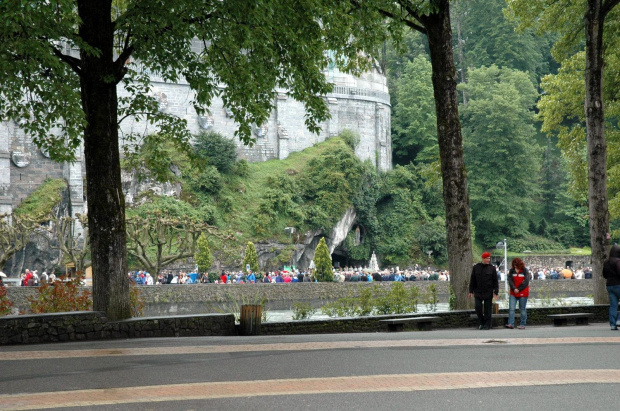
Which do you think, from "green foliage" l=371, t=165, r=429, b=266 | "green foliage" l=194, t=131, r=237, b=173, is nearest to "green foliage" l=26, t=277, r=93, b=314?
"green foliage" l=194, t=131, r=237, b=173

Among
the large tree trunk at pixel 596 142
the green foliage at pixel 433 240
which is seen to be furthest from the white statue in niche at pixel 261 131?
the large tree trunk at pixel 596 142

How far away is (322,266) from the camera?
43.9 metres

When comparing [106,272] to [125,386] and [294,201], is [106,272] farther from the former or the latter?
[294,201]

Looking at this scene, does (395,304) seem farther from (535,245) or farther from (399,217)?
(535,245)

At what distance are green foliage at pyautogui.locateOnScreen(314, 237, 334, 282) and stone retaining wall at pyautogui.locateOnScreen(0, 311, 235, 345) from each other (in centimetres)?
2832

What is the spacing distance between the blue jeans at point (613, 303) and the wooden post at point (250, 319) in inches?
262

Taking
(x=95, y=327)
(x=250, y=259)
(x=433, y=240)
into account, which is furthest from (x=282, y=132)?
(x=95, y=327)

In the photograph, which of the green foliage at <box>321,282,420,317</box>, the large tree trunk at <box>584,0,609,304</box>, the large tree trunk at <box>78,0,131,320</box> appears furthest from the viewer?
the green foliage at <box>321,282,420,317</box>

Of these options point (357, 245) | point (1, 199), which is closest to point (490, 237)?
point (357, 245)

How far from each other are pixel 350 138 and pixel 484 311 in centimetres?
5077

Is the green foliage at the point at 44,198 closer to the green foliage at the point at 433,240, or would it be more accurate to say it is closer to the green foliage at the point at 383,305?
the green foliage at the point at 433,240

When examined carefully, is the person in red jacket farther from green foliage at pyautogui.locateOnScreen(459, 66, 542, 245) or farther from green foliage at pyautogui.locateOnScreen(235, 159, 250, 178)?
green foliage at pyautogui.locateOnScreen(459, 66, 542, 245)

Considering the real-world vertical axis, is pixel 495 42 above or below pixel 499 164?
above

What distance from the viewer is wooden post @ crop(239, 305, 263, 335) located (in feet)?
49.0
